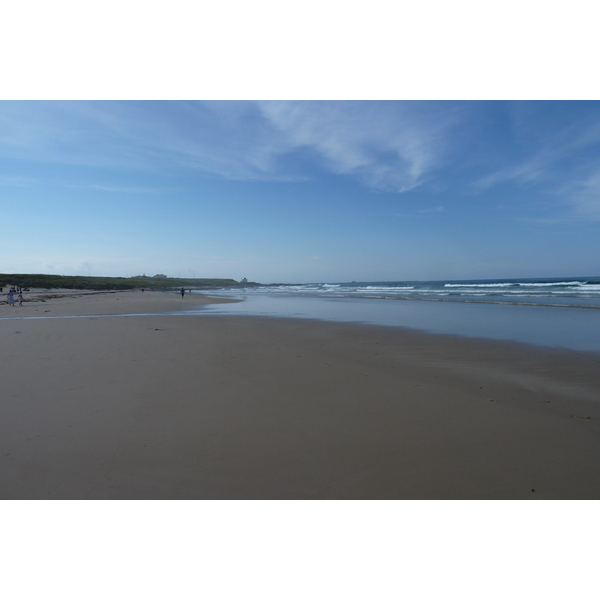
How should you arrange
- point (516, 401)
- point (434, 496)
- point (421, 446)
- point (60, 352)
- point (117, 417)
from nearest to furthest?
point (434, 496), point (421, 446), point (117, 417), point (516, 401), point (60, 352)

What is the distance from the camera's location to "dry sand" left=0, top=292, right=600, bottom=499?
303cm

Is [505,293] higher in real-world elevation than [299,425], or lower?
higher

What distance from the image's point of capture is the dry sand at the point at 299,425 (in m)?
3.03

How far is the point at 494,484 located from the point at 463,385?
2.93 meters

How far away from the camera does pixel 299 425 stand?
13.8 feet

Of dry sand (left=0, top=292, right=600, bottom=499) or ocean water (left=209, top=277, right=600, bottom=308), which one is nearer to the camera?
dry sand (left=0, top=292, right=600, bottom=499)

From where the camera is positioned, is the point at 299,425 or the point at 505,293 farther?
the point at 505,293

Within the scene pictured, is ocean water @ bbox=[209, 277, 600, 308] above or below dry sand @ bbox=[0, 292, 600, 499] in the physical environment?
above

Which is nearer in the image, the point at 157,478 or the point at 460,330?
the point at 157,478

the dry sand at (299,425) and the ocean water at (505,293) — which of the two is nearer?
the dry sand at (299,425)

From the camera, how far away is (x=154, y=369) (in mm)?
6652

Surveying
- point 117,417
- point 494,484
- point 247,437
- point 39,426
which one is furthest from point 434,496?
point 39,426

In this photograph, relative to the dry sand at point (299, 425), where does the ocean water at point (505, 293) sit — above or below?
above

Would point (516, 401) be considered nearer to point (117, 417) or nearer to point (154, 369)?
point (117, 417)
